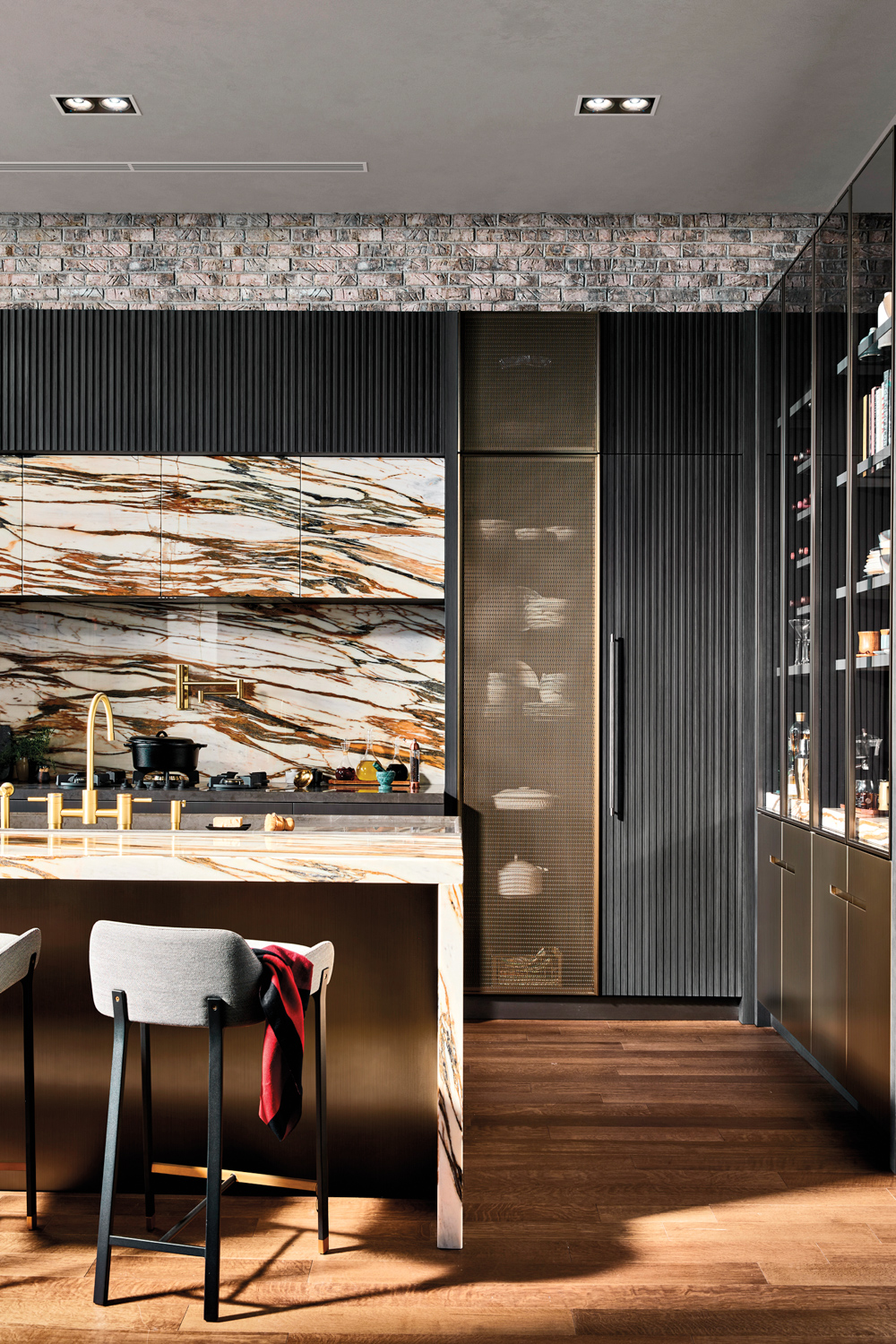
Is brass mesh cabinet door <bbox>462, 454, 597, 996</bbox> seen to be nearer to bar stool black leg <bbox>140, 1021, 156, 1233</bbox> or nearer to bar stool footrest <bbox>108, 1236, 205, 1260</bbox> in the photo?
bar stool black leg <bbox>140, 1021, 156, 1233</bbox>

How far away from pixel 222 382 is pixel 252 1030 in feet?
9.05

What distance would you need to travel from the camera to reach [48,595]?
4191 mm

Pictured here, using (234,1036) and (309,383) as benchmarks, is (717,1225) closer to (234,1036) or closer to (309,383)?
(234,1036)

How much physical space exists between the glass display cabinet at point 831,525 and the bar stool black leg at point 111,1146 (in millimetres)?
2029

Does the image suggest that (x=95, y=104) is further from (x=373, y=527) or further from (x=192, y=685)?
(x=192, y=685)

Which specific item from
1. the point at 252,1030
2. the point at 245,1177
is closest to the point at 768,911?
the point at 252,1030

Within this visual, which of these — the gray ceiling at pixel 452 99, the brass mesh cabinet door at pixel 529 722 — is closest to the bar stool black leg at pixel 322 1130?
the brass mesh cabinet door at pixel 529 722

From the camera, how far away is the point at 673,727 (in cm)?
405

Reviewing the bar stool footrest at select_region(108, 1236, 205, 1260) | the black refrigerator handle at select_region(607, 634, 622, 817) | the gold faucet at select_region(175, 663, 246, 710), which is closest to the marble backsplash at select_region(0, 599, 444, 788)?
the gold faucet at select_region(175, 663, 246, 710)

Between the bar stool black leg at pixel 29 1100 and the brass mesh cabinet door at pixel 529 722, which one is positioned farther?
the brass mesh cabinet door at pixel 529 722

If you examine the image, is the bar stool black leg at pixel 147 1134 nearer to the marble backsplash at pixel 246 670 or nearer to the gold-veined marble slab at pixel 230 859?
the gold-veined marble slab at pixel 230 859

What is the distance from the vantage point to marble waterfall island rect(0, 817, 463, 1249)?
2.48 m

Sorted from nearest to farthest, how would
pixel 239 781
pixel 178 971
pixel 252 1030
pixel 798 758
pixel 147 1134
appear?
pixel 178 971
pixel 147 1134
pixel 252 1030
pixel 798 758
pixel 239 781

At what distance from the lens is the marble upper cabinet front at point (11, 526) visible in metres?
4.18
